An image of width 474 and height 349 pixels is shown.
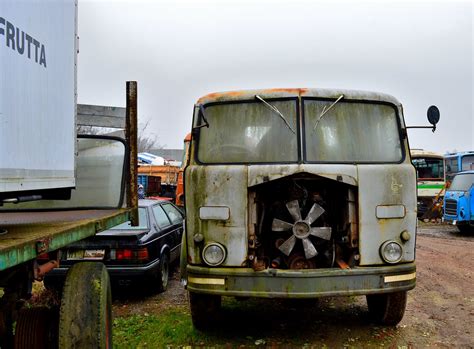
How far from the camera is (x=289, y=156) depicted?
441 centimetres

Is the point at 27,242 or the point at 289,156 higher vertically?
the point at 289,156

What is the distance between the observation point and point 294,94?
15.0 ft

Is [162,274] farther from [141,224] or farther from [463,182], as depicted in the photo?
[463,182]

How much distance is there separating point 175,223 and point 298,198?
3.75 m

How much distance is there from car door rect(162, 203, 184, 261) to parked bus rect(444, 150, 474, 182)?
15242 mm

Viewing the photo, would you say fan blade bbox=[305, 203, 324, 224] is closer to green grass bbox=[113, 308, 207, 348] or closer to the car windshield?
green grass bbox=[113, 308, 207, 348]

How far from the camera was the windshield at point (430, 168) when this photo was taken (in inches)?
766

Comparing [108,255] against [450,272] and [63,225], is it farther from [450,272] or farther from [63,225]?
[450,272]

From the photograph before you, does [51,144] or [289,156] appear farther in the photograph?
[289,156]

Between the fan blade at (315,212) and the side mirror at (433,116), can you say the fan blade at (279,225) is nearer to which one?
the fan blade at (315,212)

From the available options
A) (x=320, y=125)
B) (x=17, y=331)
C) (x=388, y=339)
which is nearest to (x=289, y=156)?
(x=320, y=125)

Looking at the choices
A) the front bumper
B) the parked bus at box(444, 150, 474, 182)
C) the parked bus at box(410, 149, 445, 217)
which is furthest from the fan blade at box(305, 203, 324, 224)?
the parked bus at box(444, 150, 474, 182)

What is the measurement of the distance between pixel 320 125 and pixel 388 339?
7.65ft

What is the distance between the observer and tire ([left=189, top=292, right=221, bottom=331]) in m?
4.73
